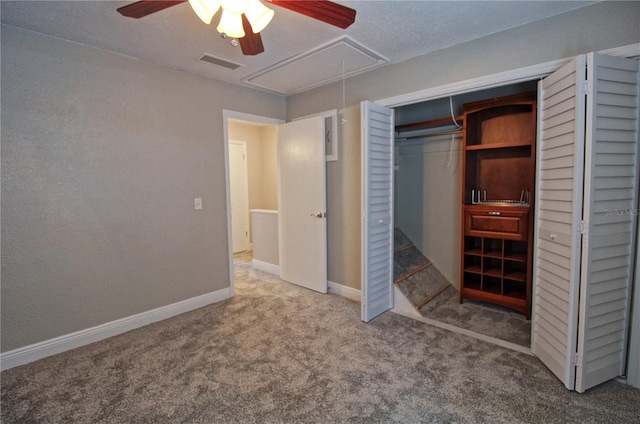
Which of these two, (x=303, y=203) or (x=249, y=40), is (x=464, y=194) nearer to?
(x=303, y=203)

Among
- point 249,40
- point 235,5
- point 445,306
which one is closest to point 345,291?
point 445,306

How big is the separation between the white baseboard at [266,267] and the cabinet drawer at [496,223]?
2475mm

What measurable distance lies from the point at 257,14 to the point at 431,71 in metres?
1.74

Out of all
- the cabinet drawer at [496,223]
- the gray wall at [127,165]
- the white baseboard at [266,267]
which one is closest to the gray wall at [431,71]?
the gray wall at [127,165]

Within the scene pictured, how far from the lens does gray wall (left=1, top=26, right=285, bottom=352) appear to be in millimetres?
2152

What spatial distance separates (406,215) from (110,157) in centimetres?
319

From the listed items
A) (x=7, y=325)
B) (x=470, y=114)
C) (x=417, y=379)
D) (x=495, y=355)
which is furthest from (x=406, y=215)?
(x=7, y=325)

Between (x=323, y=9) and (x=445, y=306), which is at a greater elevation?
(x=323, y=9)

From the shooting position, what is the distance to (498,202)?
312 centimetres

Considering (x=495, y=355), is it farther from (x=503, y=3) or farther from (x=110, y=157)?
(x=110, y=157)

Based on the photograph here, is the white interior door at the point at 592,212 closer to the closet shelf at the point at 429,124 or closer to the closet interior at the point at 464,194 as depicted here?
the closet interior at the point at 464,194

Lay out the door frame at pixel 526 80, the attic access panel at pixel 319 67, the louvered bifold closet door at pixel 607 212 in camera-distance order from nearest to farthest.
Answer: the louvered bifold closet door at pixel 607 212, the door frame at pixel 526 80, the attic access panel at pixel 319 67

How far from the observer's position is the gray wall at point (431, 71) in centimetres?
190

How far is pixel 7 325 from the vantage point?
214 cm
